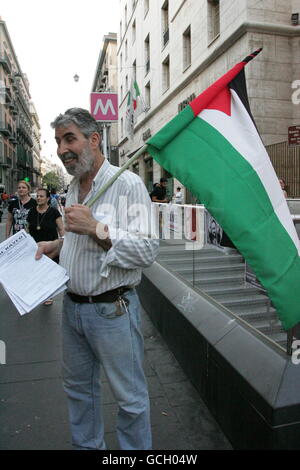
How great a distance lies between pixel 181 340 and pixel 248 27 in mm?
10763

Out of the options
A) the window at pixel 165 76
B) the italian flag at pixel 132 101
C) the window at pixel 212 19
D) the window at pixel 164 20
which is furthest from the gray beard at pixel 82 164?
the window at pixel 164 20

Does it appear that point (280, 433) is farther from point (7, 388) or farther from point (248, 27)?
point (248, 27)

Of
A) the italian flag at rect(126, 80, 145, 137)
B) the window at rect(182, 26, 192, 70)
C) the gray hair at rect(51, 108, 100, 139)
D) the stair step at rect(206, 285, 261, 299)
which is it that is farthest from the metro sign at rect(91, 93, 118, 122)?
the italian flag at rect(126, 80, 145, 137)

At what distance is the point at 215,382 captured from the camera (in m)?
2.93

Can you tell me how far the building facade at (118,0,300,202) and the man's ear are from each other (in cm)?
1061

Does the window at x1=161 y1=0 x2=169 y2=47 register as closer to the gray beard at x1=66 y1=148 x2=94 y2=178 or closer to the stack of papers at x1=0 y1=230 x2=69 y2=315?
the gray beard at x1=66 y1=148 x2=94 y2=178

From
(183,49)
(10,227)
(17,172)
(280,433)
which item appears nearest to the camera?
(280,433)

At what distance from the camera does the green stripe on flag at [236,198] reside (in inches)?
76.4

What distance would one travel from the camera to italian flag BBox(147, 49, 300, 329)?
76.5 inches

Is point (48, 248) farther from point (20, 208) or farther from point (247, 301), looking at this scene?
point (20, 208)

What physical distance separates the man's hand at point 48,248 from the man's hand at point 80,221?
444 millimetres

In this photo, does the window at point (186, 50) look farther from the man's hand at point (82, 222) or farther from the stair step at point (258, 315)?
the man's hand at point (82, 222)

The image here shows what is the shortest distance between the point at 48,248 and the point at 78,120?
80 cm
